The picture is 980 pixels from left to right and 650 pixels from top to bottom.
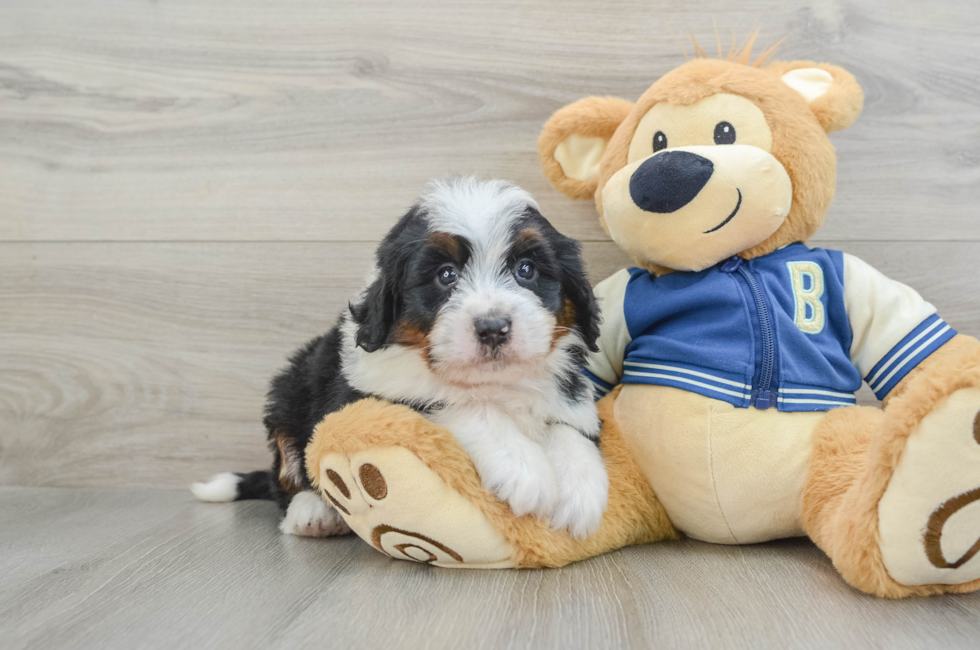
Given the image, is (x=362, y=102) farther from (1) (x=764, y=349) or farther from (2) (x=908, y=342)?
(2) (x=908, y=342)

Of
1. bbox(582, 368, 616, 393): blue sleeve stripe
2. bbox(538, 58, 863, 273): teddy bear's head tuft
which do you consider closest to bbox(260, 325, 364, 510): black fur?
bbox(582, 368, 616, 393): blue sleeve stripe

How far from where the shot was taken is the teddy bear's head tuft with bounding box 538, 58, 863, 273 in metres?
1.52

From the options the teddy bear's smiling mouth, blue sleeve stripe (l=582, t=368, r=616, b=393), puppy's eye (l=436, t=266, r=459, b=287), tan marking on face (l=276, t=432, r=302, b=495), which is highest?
the teddy bear's smiling mouth

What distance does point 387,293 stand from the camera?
147 centimetres

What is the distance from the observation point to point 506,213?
147 centimetres

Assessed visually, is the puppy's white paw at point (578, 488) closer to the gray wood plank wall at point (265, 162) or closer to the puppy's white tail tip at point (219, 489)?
the gray wood plank wall at point (265, 162)

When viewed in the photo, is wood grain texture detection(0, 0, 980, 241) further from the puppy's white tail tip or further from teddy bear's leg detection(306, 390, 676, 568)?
teddy bear's leg detection(306, 390, 676, 568)

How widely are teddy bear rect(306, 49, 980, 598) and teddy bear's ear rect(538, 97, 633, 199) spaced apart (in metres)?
0.01

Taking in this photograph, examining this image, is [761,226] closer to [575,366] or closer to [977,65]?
[575,366]

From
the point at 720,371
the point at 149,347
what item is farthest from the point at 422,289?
the point at 149,347

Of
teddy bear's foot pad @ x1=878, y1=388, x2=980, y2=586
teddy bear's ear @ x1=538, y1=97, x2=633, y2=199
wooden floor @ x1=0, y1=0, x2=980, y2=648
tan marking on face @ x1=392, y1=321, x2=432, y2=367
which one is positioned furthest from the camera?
wooden floor @ x1=0, y1=0, x2=980, y2=648

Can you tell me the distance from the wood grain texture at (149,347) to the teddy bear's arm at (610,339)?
32.1 inches

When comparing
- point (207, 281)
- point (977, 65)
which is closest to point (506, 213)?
point (207, 281)

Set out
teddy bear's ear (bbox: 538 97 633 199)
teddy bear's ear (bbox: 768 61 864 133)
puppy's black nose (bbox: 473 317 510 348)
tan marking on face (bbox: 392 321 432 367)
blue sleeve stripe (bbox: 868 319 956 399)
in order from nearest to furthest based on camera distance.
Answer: puppy's black nose (bbox: 473 317 510 348)
tan marking on face (bbox: 392 321 432 367)
blue sleeve stripe (bbox: 868 319 956 399)
teddy bear's ear (bbox: 768 61 864 133)
teddy bear's ear (bbox: 538 97 633 199)
